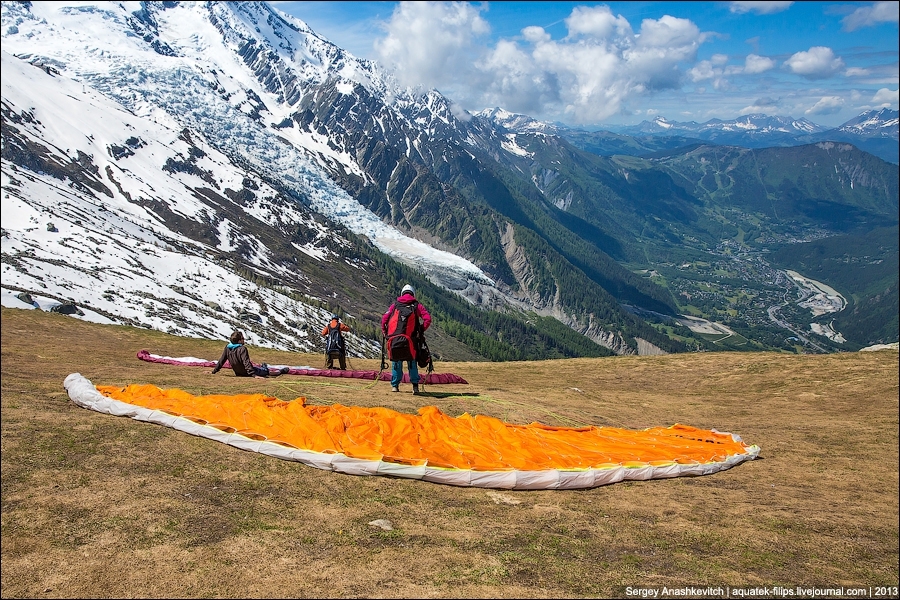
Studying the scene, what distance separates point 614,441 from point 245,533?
36.0 ft

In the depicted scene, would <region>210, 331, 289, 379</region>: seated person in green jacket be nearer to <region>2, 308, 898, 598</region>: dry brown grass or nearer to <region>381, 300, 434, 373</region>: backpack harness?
<region>2, 308, 898, 598</region>: dry brown grass

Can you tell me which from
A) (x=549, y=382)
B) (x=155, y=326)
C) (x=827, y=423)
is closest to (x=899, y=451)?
(x=827, y=423)

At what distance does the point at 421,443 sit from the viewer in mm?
13188

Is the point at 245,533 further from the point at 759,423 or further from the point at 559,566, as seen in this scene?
the point at 759,423

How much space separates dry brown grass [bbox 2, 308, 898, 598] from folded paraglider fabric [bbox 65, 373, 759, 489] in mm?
358

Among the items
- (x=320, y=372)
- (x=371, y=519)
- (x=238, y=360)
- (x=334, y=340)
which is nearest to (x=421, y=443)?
(x=371, y=519)

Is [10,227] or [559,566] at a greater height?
[10,227]

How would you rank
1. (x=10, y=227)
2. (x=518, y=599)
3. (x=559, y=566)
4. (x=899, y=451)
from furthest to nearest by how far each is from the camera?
(x=10, y=227) → (x=899, y=451) → (x=559, y=566) → (x=518, y=599)

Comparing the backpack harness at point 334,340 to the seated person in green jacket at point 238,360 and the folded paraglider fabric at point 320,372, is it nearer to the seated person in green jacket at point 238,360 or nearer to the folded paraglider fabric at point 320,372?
the folded paraglider fabric at point 320,372

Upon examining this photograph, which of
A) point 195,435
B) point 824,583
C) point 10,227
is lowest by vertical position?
point 824,583

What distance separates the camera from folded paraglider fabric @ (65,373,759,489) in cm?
1186

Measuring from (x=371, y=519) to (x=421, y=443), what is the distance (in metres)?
3.73

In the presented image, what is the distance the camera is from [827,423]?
21.3 metres

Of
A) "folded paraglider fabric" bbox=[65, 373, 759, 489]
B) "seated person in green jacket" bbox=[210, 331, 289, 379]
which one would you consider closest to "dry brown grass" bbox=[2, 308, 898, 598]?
"folded paraglider fabric" bbox=[65, 373, 759, 489]
